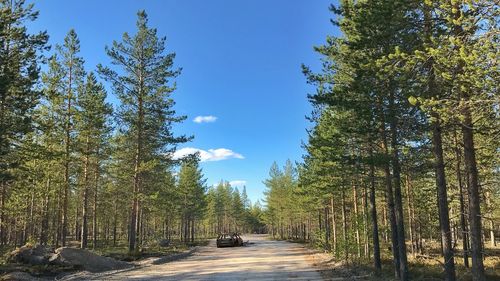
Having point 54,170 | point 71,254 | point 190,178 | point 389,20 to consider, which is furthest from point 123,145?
point 389,20

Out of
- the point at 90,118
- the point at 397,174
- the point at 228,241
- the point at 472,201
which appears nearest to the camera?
the point at 472,201

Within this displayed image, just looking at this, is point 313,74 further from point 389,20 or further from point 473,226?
point 473,226

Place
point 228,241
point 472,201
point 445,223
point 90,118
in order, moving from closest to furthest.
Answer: point 472,201 → point 445,223 → point 90,118 → point 228,241

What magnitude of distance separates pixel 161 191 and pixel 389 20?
3168 cm

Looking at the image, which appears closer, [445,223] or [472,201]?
[472,201]

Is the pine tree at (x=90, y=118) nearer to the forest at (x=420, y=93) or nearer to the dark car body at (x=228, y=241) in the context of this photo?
the forest at (x=420, y=93)

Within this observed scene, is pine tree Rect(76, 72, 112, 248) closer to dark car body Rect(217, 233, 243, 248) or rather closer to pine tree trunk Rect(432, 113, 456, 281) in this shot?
dark car body Rect(217, 233, 243, 248)

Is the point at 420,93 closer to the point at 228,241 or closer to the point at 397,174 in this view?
the point at 397,174

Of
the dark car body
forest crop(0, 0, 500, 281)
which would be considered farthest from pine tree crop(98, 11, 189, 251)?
the dark car body

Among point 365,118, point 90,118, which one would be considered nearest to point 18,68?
point 90,118

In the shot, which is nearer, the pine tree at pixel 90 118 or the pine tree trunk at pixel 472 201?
the pine tree trunk at pixel 472 201

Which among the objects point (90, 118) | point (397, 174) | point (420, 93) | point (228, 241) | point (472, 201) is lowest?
point (228, 241)

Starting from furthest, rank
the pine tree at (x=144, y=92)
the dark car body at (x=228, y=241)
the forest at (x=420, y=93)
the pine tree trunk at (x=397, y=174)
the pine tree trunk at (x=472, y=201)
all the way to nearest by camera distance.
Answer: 1. the dark car body at (x=228, y=241)
2. the pine tree at (x=144, y=92)
3. the pine tree trunk at (x=397, y=174)
4. the pine tree trunk at (x=472, y=201)
5. the forest at (x=420, y=93)

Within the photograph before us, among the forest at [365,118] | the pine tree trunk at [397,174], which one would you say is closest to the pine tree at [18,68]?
the forest at [365,118]
